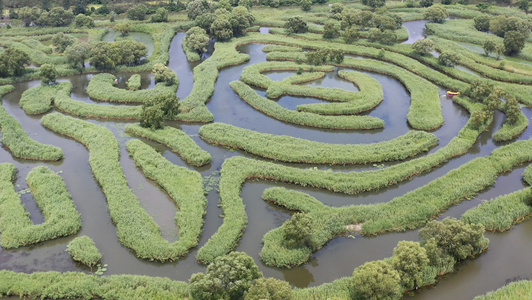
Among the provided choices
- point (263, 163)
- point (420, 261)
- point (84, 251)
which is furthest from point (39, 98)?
point (420, 261)

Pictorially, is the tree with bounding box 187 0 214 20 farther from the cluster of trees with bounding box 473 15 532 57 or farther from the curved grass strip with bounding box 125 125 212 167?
the cluster of trees with bounding box 473 15 532 57

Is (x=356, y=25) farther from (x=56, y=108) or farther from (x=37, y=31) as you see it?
(x=37, y=31)

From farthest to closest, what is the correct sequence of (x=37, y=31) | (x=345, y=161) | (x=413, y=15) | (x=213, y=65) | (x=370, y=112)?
(x=413, y=15) → (x=37, y=31) → (x=213, y=65) → (x=370, y=112) → (x=345, y=161)

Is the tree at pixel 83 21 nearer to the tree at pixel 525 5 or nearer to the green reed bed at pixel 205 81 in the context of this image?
the green reed bed at pixel 205 81

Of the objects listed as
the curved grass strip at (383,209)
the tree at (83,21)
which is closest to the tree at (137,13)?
the tree at (83,21)

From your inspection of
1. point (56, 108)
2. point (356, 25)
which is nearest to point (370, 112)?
point (356, 25)

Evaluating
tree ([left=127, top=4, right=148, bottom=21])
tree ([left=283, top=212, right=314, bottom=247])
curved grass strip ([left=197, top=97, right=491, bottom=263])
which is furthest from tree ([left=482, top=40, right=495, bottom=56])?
tree ([left=127, top=4, right=148, bottom=21])

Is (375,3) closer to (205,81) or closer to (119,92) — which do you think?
(205,81)
